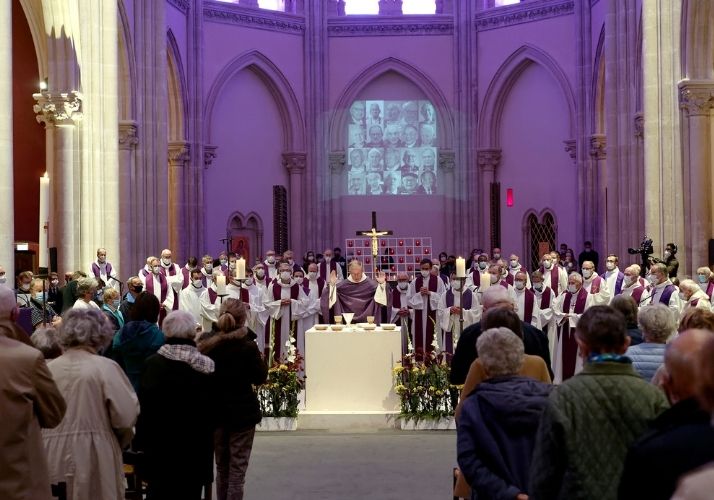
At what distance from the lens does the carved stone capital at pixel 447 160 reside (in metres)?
32.9

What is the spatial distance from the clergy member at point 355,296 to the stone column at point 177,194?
1300cm

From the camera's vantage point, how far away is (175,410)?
7.12 meters

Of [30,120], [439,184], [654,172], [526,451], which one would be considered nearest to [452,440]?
[526,451]

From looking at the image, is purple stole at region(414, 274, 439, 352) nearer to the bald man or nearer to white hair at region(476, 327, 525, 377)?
white hair at region(476, 327, 525, 377)

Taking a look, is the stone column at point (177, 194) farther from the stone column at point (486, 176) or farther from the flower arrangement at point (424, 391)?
the flower arrangement at point (424, 391)

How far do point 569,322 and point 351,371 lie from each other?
17.0ft

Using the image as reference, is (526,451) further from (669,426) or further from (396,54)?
(396,54)

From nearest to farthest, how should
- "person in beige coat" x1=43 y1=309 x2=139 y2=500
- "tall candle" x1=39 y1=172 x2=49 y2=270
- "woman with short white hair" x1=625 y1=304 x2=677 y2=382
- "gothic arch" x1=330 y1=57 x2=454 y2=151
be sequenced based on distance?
"person in beige coat" x1=43 y1=309 x2=139 y2=500, "woman with short white hair" x1=625 y1=304 x2=677 y2=382, "tall candle" x1=39 y1=172 x2=49 y2=270, "gothic arch" x1=330 y1=57 x2=454 y2=151

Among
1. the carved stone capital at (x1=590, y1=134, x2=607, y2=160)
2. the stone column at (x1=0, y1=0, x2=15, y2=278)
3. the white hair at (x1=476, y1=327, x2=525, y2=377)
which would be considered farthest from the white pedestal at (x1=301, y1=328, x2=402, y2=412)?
the carved stone capital at (x1=590, y1=134, x2=607, y2=160)

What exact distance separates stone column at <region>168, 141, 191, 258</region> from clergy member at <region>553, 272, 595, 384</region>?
13.8 meters

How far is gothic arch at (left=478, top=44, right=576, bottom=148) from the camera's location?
31.4 m

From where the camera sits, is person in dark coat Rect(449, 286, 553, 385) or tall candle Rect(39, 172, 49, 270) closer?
person in dark coat Rect(449, 286, 553, 385)

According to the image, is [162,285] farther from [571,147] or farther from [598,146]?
[571,147]

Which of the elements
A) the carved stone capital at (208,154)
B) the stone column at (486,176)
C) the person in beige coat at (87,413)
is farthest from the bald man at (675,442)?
the stone column at (486,176)
